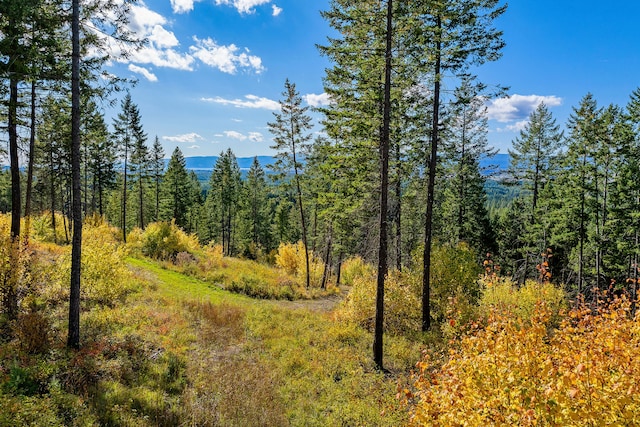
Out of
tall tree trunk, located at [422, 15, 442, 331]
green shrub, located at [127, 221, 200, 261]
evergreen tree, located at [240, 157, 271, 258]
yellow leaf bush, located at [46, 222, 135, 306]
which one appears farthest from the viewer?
evergreen tree, located at [240, 157, 271, 258]

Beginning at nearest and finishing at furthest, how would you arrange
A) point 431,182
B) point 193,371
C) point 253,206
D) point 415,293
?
point 193,371, point 431,182, point 415,293, point 253,206

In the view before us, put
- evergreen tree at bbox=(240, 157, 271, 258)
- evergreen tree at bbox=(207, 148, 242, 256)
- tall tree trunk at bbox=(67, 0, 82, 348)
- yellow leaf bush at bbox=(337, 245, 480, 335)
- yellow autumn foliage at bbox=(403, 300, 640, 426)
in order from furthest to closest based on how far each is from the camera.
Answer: evergreen tree at bbox=(240, 157, 271, 258), evergreen tree at bbox=(207, 148, 242, 256), yellow leaf bush at bbox=(337, 245, 480, 335), tall tree trunk at bbox=(67, 0, 82, 348), yellow autumn foliage at bbox=(403, 300, 640, 426)

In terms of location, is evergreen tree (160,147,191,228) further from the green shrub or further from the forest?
the forest

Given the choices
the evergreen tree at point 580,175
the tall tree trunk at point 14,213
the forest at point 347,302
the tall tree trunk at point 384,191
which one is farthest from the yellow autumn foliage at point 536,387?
the evergreen tree at point 580,175

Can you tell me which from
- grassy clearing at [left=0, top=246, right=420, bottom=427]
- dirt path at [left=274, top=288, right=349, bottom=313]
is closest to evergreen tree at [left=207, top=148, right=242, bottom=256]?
dirt path at [left=274, top=288, right=349, bottom=313]

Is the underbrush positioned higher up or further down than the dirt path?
higher up

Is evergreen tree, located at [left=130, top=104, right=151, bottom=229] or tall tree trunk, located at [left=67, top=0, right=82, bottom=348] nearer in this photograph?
tall tree trunk, located at [left=67, top=0, right=82, bottom=348]

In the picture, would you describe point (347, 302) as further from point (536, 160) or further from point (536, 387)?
point (536, 160)

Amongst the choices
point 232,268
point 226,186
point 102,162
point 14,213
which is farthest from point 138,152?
point 14,213

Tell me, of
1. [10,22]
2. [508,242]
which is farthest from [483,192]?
[10,22]

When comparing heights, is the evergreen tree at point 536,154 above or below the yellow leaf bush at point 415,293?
above

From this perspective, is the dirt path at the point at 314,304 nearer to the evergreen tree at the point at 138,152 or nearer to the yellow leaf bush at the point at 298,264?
the yellow leaf bush at the point at 298,264

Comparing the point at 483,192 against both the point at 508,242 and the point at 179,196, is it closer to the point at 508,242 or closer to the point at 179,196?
the point at 508,242

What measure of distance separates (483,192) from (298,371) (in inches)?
1285
